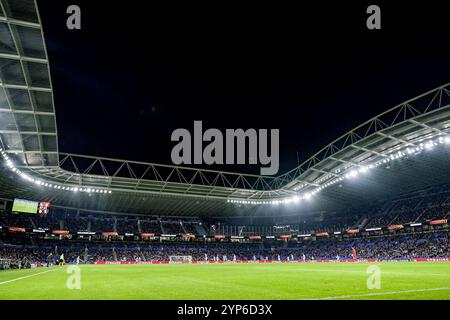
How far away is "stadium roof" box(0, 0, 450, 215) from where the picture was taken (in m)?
22.9

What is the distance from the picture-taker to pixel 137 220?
8300 cm

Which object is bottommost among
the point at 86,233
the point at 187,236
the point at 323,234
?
the point at 187,236

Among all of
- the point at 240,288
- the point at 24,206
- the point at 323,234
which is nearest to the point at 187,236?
the point at 323,234

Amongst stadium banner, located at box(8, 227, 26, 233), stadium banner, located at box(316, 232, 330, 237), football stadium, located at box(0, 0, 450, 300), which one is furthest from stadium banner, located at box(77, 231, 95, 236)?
stadium banner, located at box(316, 232, 330, 237)

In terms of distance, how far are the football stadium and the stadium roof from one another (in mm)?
162

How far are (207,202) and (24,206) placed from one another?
35.0 metres

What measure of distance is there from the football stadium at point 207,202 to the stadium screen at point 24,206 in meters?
0.18

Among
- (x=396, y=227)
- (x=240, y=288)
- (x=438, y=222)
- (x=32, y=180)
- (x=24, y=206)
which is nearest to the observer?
(x=240, y=288)

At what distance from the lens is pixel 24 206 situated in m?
58.2

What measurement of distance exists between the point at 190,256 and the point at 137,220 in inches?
667

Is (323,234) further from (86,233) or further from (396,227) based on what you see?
(86,233)

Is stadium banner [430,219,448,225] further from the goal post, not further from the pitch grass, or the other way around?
the goal post

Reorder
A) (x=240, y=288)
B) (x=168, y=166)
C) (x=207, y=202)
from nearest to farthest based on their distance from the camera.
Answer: (x=240, y=288) → (x=168, y=166) → (x=207, y=202)
